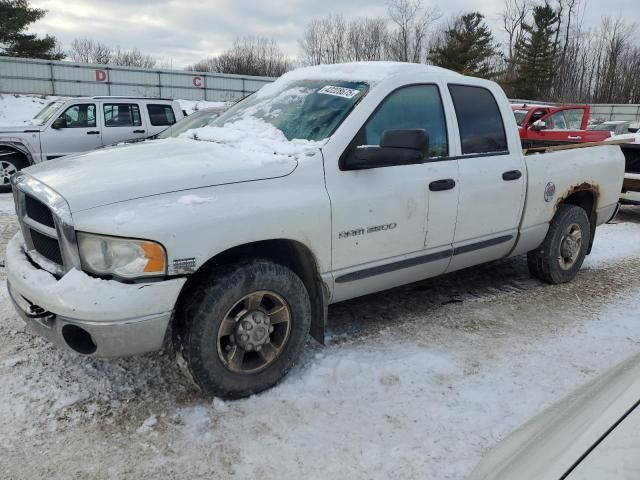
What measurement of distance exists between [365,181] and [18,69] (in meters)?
29.9

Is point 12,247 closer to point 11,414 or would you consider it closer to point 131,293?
point 11,414

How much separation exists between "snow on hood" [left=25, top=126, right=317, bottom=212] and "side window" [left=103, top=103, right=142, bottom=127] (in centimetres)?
784

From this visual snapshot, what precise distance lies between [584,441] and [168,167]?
234cm

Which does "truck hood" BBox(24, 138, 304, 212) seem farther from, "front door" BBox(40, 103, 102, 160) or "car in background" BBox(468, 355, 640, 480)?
"front door" BBox(40, 103, 102, 160)

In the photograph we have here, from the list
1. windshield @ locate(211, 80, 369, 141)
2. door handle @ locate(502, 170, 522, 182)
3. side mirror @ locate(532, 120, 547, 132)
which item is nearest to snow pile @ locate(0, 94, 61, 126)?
side mirror @ locate(532, 120, 547, 132)

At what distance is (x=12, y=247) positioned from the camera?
10.4 feet

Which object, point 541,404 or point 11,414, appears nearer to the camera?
point 11,414

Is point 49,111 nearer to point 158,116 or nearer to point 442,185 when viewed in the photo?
point 158,116

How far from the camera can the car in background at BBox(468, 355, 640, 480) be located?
128 centimetres

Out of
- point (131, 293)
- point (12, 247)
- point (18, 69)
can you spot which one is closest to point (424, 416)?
point (131, 293)

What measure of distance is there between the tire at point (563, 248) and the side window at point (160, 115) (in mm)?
8619

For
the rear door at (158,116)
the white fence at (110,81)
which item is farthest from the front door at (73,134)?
the white fence at (110,81)

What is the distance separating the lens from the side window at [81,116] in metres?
10.1

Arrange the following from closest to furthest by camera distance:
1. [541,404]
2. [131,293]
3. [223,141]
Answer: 1. [131,293]
2. [541,404]
3. [223,141]
